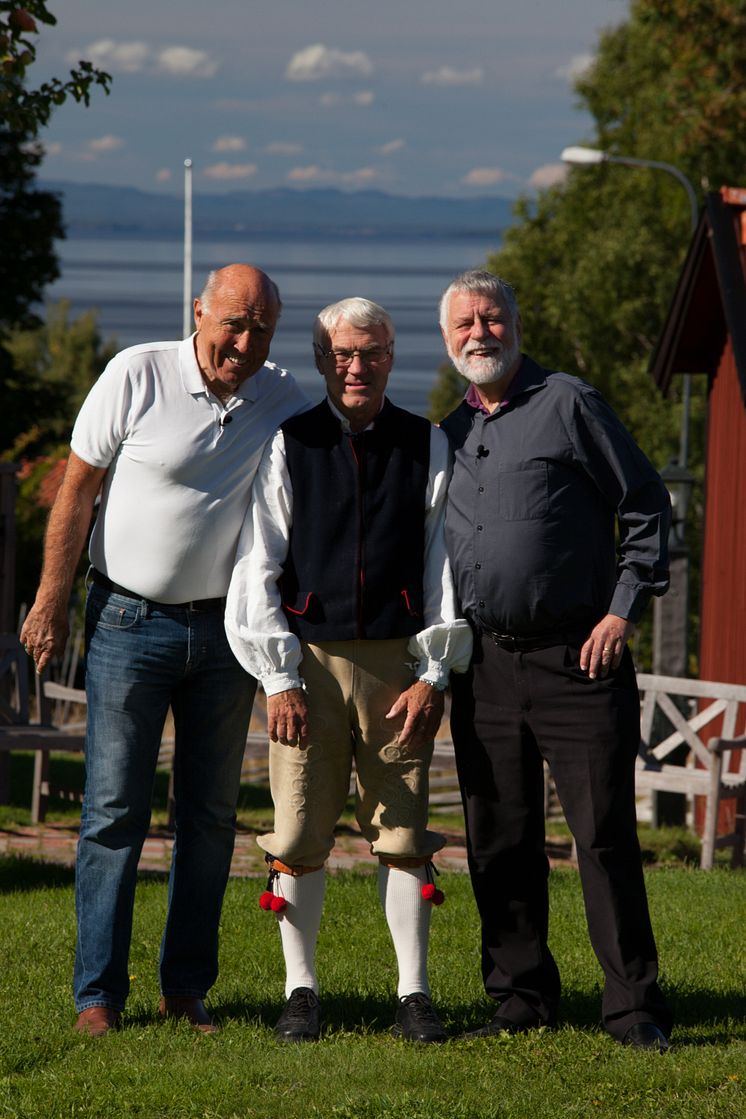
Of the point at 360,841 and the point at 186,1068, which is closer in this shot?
the point at 186,1068

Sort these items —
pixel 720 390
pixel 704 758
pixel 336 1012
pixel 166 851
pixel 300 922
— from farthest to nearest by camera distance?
pixel 720 390 < pixel 704 758 < pixel 166 851 < pixel 336 1012 < pixel 300 922

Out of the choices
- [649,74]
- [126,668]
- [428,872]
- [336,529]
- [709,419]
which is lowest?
[428,872]

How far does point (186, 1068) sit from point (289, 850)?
2.03 ft

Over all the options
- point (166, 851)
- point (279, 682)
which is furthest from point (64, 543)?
point (166, 851)

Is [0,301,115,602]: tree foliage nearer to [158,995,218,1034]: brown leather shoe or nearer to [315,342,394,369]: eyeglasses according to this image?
[158,995,218,1034]: brown leather shoe

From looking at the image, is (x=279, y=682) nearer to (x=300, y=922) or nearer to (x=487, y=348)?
(x=300, y=922)

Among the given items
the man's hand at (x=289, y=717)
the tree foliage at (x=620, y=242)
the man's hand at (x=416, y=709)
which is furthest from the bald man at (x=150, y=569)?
the tree foliage at (x=620, y=242)

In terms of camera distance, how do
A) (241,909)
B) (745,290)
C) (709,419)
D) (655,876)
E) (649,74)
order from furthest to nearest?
(649,74), (709,419), (745,290), (655,876), (241,909)

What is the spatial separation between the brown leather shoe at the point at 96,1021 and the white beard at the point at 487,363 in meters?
2.01

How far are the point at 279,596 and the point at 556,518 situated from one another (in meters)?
0.77

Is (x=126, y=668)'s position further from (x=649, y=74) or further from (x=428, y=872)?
(x=649, y=74)

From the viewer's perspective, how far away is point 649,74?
42.0 m

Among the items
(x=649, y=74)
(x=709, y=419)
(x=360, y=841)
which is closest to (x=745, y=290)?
(x=709, y=419)

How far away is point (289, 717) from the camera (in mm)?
4012
